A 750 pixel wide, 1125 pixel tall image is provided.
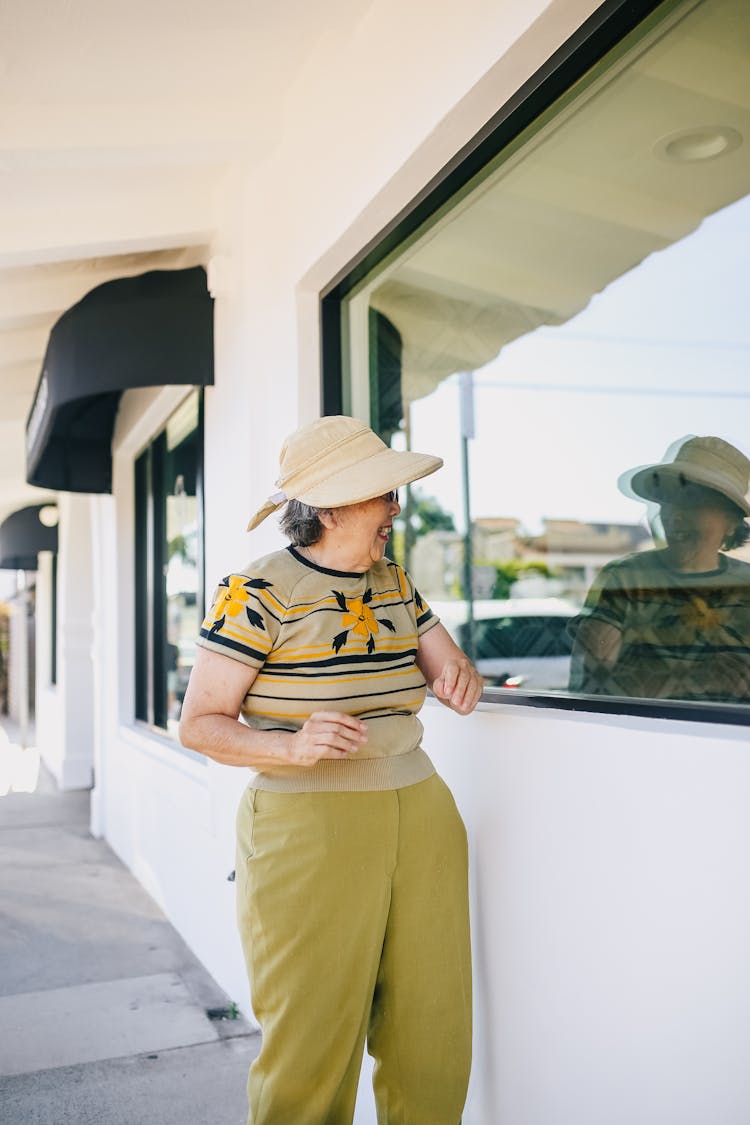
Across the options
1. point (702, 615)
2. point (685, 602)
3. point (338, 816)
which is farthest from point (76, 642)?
point (338, 816)

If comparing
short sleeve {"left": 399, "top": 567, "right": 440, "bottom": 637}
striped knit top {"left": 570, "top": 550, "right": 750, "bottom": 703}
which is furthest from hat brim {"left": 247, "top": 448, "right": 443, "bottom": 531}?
striped knit top {"left": 570, "top": 550, "right": 750, "bottom": 703}

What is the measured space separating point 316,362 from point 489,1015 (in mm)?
2131

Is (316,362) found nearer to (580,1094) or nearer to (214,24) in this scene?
(214,24)

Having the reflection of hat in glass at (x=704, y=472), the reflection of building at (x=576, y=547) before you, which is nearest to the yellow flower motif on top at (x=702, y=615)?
the reflection of hat in glass at (x=704, y=472)

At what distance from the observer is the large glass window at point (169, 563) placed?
5328mm

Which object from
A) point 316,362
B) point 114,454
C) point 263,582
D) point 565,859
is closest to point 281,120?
point 316,362

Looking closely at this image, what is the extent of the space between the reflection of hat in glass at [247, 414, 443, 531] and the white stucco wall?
61 cm

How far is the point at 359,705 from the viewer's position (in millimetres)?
2104

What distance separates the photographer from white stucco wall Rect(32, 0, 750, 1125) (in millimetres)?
1712

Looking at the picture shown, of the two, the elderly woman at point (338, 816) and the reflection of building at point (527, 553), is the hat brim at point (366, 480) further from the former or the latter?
the reflection of building at point (527, 553)

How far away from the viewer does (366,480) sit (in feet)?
6.84

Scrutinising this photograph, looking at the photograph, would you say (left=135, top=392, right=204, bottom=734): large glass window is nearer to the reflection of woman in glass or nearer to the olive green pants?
the reflection of woman in glass

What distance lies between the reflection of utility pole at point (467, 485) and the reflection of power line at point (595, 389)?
0.12 metres

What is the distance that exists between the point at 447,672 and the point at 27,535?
33.5ft
